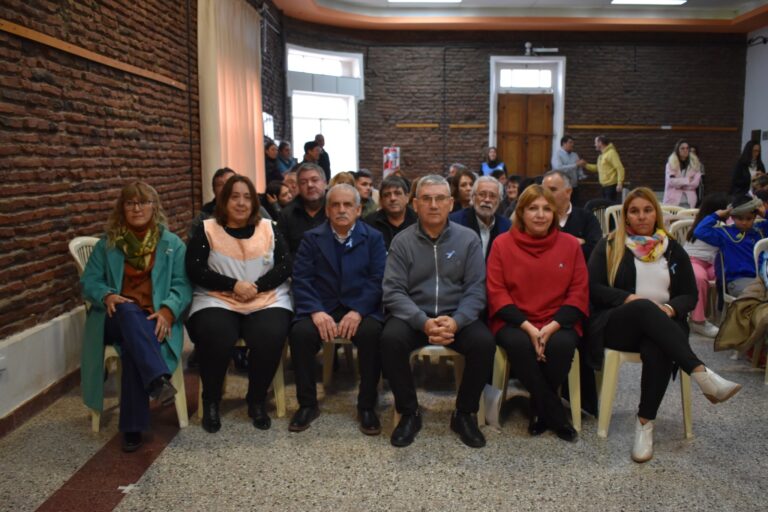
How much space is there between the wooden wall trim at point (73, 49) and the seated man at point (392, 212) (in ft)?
6.35

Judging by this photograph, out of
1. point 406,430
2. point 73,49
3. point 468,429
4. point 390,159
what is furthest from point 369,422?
point 390,159

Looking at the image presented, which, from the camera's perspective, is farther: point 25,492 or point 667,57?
point 667,57

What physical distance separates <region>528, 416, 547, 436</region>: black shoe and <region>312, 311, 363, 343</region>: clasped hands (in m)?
0.92

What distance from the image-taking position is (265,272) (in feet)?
10.7


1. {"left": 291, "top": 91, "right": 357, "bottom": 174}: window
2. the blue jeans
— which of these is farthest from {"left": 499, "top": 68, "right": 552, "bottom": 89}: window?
the blue jeans

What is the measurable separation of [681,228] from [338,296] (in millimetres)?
3239

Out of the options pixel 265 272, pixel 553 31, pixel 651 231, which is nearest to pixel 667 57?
pixel 553 31

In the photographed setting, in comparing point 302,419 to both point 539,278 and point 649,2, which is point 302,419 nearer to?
point 539,278

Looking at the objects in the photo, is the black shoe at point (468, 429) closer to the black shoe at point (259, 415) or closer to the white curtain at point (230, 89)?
the black shoe at point (259, 415)

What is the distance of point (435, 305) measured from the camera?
3061 millimetres

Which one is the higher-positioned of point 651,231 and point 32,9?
point 32,9

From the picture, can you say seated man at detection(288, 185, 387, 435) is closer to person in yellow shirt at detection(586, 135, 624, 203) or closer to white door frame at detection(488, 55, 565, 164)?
person in yellow shirt at detection(586, 135, 624, 203)

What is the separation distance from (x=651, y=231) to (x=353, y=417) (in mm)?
1687

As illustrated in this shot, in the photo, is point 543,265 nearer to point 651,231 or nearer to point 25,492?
point 651,231
